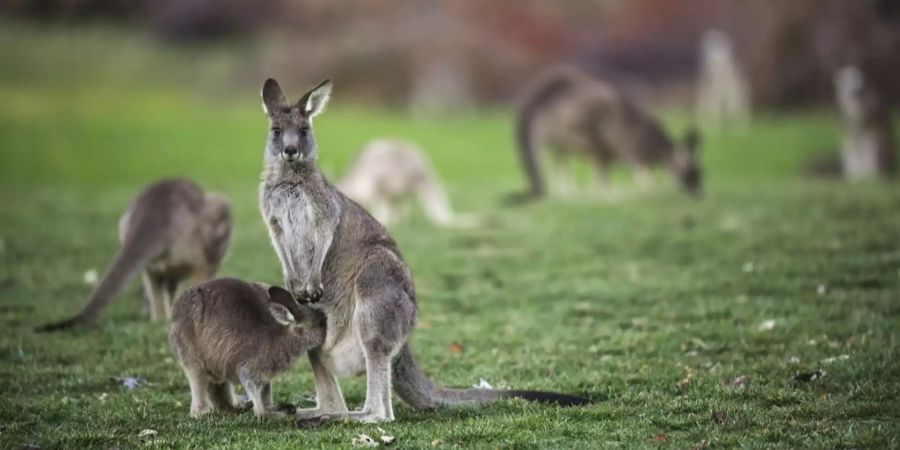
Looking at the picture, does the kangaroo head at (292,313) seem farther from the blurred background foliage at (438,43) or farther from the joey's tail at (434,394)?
the blurred background foliage at (438,43)

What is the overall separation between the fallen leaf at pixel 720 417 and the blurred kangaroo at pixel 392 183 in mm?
7338

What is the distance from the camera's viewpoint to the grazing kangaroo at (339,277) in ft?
18.8

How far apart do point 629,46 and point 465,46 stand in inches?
221

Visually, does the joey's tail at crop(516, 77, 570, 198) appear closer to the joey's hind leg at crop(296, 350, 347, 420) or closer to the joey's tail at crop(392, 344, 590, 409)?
the joey's tail at crop(392, 344, 590, 409)

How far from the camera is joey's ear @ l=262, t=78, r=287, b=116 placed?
19.8 ft

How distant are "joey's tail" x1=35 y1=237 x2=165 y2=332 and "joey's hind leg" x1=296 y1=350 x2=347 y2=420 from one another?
2462 millimetres

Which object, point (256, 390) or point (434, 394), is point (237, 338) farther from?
point (434, 394)

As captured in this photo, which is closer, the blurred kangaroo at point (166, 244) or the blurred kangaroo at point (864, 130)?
the blurred kangaroo at point (166, 244)

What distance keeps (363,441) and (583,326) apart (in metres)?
3.03

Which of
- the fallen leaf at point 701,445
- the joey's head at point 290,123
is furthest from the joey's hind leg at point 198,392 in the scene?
the fallen leaf at point 701,445

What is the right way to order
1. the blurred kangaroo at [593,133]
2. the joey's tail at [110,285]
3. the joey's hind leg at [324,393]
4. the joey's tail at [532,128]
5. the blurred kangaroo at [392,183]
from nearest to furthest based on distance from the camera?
the joey's hind leg at [324,393] < the joey's tail at [110,285] < the blurred kangaroo at [392,183] < the joey's tail at [532,128] < the blurred kangaroo at [593,133]

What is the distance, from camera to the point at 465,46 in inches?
1544

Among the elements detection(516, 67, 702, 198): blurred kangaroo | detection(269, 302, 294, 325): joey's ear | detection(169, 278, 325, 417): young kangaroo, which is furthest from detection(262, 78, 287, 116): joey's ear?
detection(516, 67, 702, 198): blurred kangaroo

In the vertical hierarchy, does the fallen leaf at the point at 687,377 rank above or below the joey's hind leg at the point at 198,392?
below
